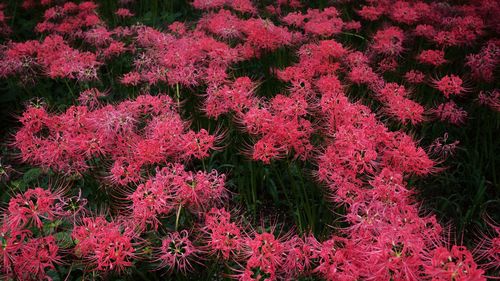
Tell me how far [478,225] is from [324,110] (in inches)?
59.1

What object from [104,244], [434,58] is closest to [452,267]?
[104,244]

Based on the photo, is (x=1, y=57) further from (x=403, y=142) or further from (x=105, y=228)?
(x=403, y=142)

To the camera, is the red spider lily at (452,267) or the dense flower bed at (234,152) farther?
the dense flower bed at (234,152)

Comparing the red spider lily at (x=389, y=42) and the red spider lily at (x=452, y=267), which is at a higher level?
the red spider lily at (x=452, y=267)

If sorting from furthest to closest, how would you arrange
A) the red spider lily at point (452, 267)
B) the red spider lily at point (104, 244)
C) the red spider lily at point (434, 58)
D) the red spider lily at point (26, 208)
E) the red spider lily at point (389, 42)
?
the red spider lily at point (389, 42) → the red spider lily at point (434, 58) → the red spider lily at point (26, 208) → the red spider lily at point (104, 244) → the red spider lily at point (452, 267)

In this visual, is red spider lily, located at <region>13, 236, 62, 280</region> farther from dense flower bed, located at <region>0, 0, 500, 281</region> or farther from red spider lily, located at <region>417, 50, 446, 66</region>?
red spider lily, located at <region>417, 50, 446, 66</region>

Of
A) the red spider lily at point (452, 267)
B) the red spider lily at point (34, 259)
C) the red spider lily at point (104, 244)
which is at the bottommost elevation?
the red spider lily at point (34, 259)

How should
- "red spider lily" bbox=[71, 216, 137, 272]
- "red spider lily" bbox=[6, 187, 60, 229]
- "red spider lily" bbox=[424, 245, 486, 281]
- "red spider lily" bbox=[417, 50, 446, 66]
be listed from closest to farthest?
"red spider lily" bbox=[424, 245, 486, 281] → "red spider lily" bbox=[71, 216, 137, 272] → "red spider lily" bbox=[6, 187, 60, 229] → "red spider lily" bbox=[417, 50, 446, 66]

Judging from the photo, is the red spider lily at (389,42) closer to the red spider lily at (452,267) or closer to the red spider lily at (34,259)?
the red spider lily at (452,267)

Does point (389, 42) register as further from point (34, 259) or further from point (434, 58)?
point (34, 259)

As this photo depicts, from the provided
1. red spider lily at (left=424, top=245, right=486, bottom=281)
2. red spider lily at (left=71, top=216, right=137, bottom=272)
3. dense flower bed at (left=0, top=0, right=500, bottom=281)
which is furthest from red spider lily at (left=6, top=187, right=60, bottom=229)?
red spider lily at (left=424, top=245, right=486, bottom=281)

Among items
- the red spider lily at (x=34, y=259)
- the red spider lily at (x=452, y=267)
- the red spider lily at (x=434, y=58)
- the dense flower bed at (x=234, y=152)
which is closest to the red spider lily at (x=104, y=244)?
the dense flower bed at (x=234, y=152)

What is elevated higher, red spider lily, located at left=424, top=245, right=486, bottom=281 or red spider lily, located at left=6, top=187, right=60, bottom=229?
red spider lily, located at left=424, top=245, right=486, bottom=281

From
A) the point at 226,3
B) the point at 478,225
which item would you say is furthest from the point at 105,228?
the point at 226,3
